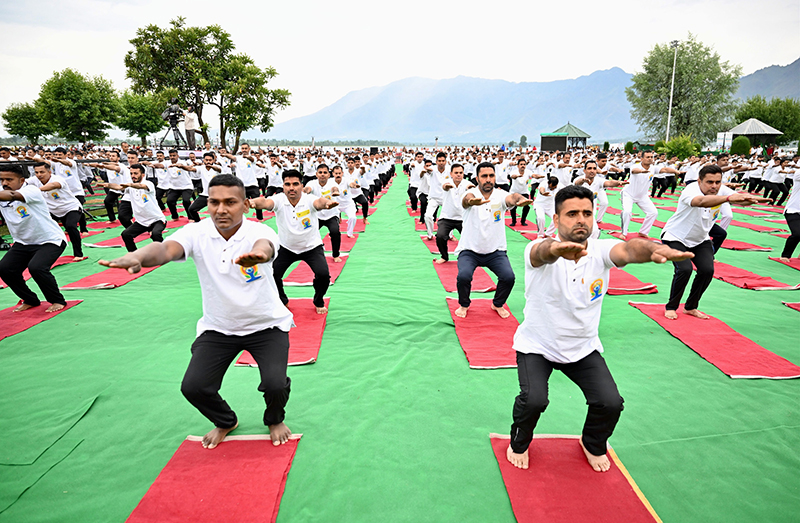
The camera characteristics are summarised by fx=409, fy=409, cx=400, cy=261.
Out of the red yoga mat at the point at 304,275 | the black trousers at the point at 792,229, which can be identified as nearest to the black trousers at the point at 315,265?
the red yoga mat at the point at 304,275

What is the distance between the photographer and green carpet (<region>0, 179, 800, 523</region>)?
2465 mm

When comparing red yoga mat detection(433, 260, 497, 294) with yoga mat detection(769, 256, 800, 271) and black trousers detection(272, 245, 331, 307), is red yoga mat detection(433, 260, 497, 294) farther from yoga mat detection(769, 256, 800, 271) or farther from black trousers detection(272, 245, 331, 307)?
yoga mat detection(769, 256, 800, 271)

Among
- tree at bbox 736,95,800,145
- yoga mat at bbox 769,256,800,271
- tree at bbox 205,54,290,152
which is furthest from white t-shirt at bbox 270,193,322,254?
tree at bbox 736,95,800,145

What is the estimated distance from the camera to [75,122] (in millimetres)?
29547

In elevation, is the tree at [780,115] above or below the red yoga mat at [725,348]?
above

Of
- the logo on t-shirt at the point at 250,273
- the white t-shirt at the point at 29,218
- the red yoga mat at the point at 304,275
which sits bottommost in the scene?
the red yoga mat at the point at 304,275

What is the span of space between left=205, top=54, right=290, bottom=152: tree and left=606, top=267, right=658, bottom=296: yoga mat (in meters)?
31.0

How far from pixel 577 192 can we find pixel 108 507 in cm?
331

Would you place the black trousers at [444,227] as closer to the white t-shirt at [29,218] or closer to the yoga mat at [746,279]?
the yoga mat at [746,279]

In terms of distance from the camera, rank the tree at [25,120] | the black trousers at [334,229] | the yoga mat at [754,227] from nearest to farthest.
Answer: the black trousers at [334,229], the yoga mat at [754,227], the tree at [25,120]

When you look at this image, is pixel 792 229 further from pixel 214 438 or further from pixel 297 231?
pixel 214 438

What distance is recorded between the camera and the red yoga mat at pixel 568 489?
231 cm

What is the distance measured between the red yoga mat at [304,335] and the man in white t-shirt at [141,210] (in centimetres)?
364

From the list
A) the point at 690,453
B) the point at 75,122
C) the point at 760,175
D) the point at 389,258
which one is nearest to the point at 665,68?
the point at 760,175
